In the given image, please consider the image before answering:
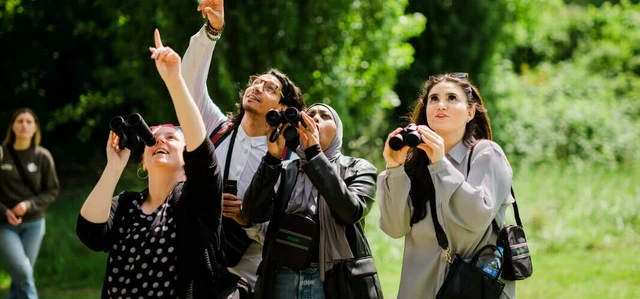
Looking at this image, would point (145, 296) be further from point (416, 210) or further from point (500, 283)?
point (500, 283)

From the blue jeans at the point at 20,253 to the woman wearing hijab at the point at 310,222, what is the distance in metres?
4.22

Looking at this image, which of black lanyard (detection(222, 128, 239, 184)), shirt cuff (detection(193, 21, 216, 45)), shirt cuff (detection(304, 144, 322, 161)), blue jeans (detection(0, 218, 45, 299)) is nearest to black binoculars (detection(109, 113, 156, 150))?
shirt cuff (detection(304, 144, 322, 161))

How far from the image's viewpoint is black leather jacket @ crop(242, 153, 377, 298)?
4.07 metres

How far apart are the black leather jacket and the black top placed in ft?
1.00

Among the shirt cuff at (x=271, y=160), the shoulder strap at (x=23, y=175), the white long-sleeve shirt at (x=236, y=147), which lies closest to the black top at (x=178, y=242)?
the shirt cuff at (x=271, y=160)

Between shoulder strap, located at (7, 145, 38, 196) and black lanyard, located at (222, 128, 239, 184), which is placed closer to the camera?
black lanyard, located at (222, 128, 239, 184)

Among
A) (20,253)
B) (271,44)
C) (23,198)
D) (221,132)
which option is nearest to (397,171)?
(221,132)

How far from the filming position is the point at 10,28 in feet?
44.3

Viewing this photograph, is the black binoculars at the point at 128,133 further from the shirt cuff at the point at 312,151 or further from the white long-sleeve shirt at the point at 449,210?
the white long-sleeve shirt at the point at 449,210

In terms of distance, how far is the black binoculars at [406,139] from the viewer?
3.75 metres

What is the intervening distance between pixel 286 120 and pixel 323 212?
0.54m

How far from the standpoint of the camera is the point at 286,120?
4098 mm

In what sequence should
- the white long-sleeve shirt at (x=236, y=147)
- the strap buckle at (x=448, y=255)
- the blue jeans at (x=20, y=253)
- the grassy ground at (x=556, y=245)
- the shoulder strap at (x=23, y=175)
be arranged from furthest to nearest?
the grassy ground at (x=556, y=245) → the shoulder strap at (x=23, y=175) → the blue jeans at (x=20, y=253) → the white long-sleeve shirt at (x=236, y=147) → the strap buckle at (x=448, y=255)

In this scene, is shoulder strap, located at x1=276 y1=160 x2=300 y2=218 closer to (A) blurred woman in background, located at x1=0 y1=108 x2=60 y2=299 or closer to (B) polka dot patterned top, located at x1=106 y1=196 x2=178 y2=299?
(B) polka dot patterned top, located at x1=106 y1=196 x2=178 y2=299
